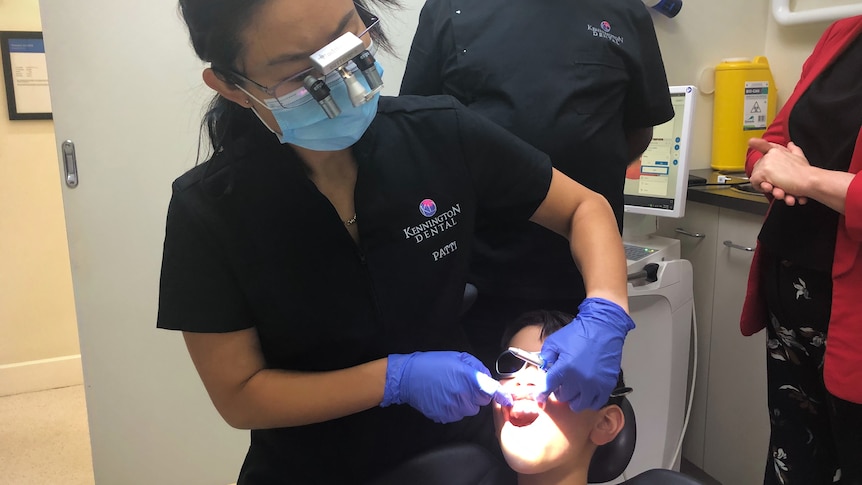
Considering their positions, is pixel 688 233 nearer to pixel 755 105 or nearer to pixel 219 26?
pixel 755 105

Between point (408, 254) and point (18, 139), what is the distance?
2.71 m

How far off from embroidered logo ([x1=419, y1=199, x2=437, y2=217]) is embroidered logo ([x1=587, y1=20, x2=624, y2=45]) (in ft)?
2.12

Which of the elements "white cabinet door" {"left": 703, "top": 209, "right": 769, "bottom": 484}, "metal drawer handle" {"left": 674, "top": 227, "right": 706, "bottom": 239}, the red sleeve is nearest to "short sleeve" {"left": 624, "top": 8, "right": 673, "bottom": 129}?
the red sleeve

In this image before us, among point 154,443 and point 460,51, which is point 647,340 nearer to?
point 460,51

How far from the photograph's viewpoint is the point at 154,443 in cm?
219

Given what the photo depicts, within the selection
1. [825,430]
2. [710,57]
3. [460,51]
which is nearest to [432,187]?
[460,51]

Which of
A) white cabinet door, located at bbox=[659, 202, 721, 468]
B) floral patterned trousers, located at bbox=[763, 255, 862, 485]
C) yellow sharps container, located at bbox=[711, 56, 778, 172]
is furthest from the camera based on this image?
yellow sharps container, located at bbox=[711, 56, 778, 172]

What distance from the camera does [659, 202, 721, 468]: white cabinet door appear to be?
7.22 feet

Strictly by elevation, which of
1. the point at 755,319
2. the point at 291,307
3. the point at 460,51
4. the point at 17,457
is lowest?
the point at 17,457

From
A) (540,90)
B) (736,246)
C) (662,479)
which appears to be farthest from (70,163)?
(736,246)

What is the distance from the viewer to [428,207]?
109 cm

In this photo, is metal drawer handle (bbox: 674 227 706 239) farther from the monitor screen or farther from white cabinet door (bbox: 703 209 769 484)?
the monitor screen

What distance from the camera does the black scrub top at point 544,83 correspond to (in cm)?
143

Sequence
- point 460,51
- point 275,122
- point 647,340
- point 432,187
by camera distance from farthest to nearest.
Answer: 1. point 647,340
2. point 460,51
3. point 432,187
4. point 275,122
